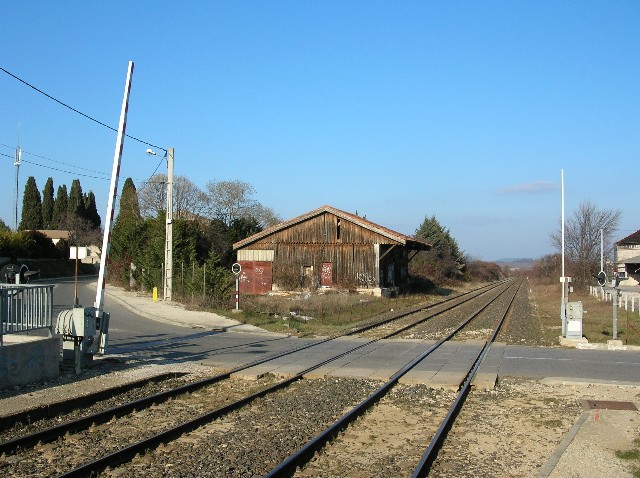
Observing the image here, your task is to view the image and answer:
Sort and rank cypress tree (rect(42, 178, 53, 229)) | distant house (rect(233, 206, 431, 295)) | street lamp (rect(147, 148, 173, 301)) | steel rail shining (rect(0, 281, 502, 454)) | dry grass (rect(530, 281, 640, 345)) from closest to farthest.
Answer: steel rail shining (rect(0, 281, 502, 454)) → dry grass (rect(530, 281, 640, 345)) → street lamp (rect(147, 148, 173, 301)) → distant house (rect(233, 206, 431, 295)) → cypress tree (rect(42, 178, 53, 229))

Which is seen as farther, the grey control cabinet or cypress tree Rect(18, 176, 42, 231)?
cypress tree Rect(18, 176, 42, 231)

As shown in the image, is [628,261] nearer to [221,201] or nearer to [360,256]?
[360,256]

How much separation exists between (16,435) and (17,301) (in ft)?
14.4

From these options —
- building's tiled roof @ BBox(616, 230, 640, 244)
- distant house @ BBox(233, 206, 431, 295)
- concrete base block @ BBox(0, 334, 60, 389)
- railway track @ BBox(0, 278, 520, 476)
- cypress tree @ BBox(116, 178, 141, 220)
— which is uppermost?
cypress tree @ BBox(116, 178, 141, 220)

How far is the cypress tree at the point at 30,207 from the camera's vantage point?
323 ft

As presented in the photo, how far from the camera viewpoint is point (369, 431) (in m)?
8.87

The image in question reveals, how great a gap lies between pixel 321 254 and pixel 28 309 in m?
31.0

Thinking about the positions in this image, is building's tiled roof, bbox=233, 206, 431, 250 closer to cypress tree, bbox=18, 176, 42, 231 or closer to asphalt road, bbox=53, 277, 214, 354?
asphalt road, bbox=53, 277, 214, 354

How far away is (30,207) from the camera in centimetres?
9912

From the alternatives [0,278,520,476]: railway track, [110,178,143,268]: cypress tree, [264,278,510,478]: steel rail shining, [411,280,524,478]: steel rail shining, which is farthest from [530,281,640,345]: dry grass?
[110,178,143,268]: cypress tree

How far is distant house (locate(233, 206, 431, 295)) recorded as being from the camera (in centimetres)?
4172

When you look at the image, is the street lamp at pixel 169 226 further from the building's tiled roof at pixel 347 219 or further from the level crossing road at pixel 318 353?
the building's tiled roof at pixel 347 219

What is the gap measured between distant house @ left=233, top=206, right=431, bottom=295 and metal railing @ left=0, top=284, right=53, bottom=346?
30030 mm

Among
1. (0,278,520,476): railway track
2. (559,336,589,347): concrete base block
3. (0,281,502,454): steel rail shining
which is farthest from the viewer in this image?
(559,336,589,347): concrete base block
